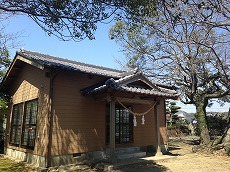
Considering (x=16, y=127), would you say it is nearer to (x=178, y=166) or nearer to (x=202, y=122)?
(x=178, y=166)

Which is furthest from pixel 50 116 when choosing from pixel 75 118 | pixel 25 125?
pixel 25 125

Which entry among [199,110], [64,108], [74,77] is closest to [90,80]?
[74,77]

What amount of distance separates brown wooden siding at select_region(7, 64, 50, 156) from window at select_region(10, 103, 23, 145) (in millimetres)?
350

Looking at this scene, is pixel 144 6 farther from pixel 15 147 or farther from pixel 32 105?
pixel 15 147

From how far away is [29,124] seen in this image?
32.6ft

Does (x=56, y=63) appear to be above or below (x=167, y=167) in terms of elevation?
above

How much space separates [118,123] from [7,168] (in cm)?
549

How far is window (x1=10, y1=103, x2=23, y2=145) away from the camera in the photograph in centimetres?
1104

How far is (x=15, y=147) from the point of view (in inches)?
428

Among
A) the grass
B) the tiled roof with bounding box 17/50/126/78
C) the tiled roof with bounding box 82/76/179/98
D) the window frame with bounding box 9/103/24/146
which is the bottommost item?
the grass

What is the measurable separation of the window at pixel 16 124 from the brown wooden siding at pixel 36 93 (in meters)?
0.35

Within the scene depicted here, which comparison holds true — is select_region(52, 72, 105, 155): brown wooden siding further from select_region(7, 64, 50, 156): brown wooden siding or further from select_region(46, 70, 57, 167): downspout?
select_region(7, 64, 50, 156): brown wooden siding

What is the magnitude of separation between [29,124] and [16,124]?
88.0 inches

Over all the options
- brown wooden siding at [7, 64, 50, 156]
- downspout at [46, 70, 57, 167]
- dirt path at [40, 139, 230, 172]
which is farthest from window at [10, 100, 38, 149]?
dirt path at [40, 139, 230, 172]
